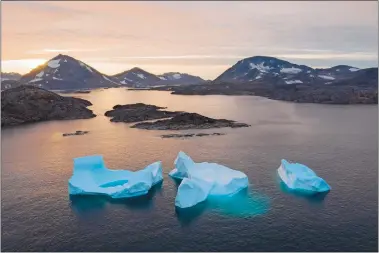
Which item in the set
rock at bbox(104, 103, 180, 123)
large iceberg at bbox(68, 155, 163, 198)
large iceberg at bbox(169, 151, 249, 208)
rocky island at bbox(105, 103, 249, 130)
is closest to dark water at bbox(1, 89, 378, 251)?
large iceberg at bbox(169, 151, 249, 208)

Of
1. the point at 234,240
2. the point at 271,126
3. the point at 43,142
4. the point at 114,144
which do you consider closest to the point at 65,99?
the point at 43,142

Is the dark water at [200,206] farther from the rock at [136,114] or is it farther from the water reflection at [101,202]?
the rock at [136,114]

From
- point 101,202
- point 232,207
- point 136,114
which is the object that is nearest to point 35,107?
point 136,114

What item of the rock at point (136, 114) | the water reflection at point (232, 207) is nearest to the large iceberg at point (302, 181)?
the water reflection at point (232, 207)

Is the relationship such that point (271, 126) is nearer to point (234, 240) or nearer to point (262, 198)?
point (262, 198)

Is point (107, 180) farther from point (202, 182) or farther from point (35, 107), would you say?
point (35, 107)
